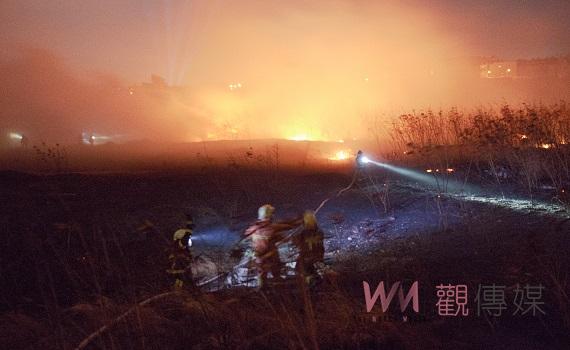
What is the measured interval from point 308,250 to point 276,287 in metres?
0.75

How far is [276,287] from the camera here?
14.5 feet

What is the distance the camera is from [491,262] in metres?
6.46

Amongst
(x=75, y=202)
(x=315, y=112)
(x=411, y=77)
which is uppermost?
(x=411, y=77)

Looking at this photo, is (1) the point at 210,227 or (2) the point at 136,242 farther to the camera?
(1) the point at 210,227

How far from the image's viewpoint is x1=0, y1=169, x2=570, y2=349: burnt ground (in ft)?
14.0

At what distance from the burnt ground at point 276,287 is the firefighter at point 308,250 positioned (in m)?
0.31

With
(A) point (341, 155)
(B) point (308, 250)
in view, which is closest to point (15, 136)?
(A) point (341, 155)

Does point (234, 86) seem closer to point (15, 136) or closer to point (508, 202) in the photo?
point (15, 136)

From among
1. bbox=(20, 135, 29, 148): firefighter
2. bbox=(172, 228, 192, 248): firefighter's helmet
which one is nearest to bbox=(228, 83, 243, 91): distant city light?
bbox=(20, 135, 29, 148): firefighter

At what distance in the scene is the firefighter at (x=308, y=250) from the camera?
3307mm

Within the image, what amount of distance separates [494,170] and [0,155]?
24.8 metres

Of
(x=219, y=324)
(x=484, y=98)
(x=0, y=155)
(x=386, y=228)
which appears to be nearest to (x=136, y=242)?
(x=386, y=228)

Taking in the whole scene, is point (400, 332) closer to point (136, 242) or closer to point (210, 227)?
point (136, 242)

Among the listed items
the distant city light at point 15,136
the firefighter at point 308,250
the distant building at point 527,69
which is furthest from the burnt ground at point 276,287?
the distant building at point 527,69
